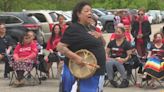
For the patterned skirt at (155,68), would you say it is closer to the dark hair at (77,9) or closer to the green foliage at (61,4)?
the dark hair at (77,9)

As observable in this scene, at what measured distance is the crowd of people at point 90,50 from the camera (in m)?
6.06

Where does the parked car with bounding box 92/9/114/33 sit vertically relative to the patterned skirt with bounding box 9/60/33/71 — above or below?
below

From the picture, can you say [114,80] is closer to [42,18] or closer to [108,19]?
[42,18]

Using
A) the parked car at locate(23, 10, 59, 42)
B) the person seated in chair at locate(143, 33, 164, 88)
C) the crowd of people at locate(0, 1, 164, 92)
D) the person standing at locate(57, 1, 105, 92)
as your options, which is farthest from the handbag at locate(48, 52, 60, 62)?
the parked car at locate(23, 10, 59, 42)

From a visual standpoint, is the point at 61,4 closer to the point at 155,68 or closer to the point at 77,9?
the point at 155,68

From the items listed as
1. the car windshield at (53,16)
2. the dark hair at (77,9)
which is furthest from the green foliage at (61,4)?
the dark hair at (77,9)

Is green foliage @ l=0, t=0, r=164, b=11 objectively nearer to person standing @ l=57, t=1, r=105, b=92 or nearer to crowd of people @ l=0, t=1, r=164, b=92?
crowd of people @ l=0, t=1, r=164, b=92

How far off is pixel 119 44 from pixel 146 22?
10.4 ft

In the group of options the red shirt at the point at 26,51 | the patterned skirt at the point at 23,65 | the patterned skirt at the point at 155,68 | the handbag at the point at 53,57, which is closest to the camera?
the patterned skirt at the point at 155,68

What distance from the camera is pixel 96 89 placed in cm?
617

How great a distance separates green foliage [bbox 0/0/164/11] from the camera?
116 feet

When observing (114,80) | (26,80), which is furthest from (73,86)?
(26,80)

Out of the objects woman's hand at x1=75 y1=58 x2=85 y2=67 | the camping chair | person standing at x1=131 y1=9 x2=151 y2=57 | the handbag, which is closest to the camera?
woman's hand at x1=75 y1=58 x2=85 y2=67

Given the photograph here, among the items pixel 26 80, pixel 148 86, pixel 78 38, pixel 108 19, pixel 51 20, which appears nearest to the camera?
pixel 78 38
